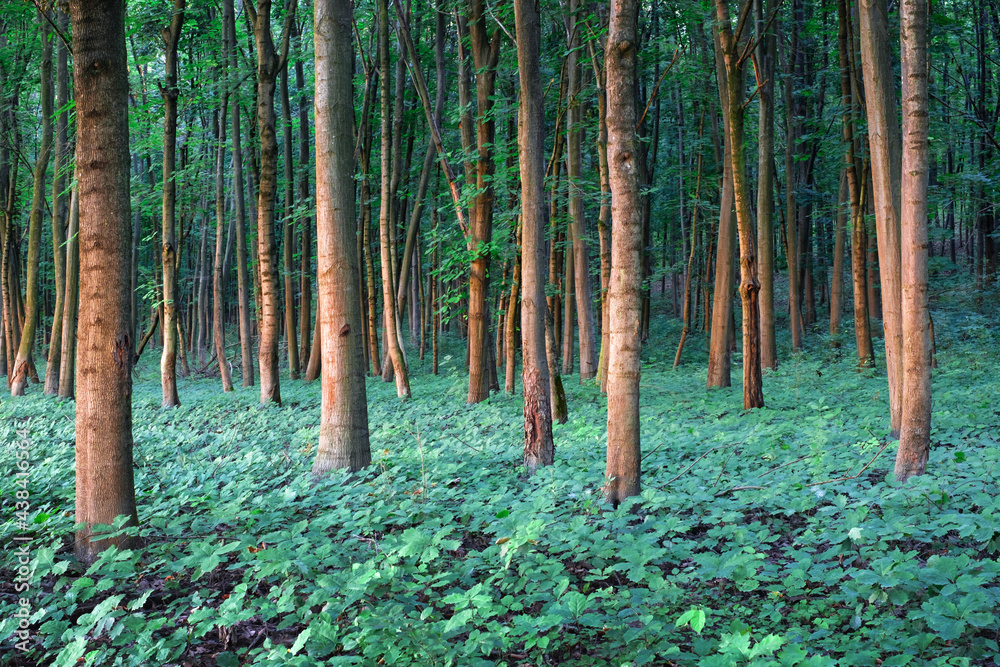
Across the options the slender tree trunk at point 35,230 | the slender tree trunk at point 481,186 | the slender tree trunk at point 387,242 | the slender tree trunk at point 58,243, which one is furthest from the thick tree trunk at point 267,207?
the slender tree trunk at point 35,230

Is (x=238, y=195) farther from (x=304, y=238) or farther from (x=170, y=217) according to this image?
(x=170, y=217)

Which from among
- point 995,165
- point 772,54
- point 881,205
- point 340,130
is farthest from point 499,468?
point 995,165

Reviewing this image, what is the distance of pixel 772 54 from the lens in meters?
14.4

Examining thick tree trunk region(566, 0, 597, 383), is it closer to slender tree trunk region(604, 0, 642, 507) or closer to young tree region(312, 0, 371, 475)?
young tree region(312, 0, 371, 475)

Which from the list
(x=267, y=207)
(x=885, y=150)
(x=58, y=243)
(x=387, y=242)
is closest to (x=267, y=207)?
(x=267, y=207)

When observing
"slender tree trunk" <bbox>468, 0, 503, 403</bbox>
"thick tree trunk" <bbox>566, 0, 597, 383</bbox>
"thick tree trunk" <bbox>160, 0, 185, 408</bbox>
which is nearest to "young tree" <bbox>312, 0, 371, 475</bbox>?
"slender tree trunk" <bbox>468, 0, 503, 403</bbox>

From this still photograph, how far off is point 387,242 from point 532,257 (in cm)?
736

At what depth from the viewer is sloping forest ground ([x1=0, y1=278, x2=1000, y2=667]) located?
9.85ft

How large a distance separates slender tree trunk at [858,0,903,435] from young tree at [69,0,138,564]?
7.13m

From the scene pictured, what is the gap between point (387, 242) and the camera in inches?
540

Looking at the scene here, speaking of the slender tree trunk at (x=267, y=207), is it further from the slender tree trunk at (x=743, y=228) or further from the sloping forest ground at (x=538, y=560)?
the slender tree trunk at (x=743, y=228)

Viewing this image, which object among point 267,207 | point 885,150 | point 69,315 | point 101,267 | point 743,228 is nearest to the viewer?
point 101,267

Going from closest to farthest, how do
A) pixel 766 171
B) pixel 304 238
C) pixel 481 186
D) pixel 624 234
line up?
pixel 624 234, pixel 481 186, pixel 766 171, pixel 304 238

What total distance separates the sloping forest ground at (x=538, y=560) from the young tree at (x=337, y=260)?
51 cm
